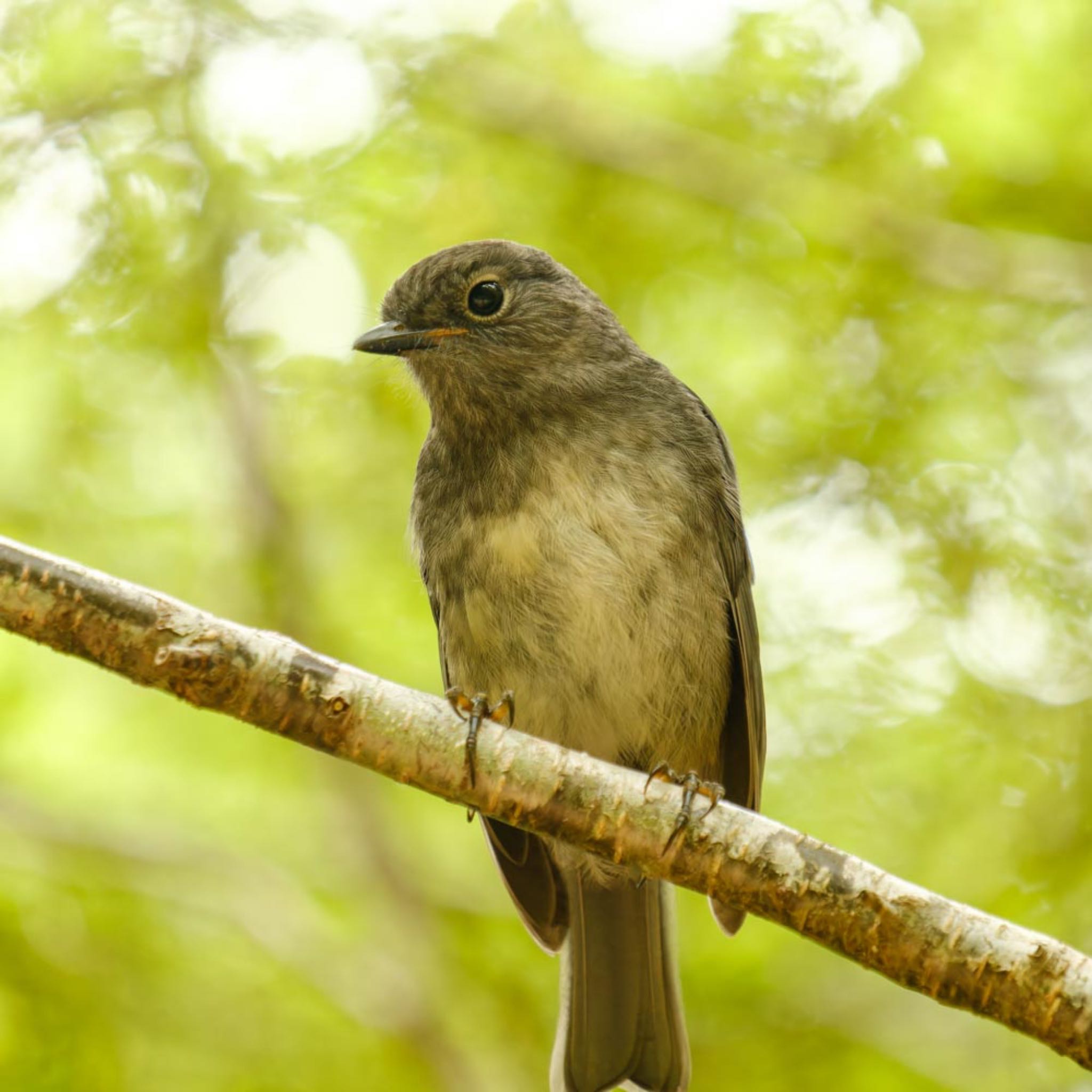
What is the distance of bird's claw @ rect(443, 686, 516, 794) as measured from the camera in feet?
11.4

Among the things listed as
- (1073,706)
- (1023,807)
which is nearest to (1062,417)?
(1073,706)

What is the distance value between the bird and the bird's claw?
0.02 meters

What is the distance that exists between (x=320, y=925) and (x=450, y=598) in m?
2.27

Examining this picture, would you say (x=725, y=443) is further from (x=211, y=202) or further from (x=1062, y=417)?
(x=211, y=202)

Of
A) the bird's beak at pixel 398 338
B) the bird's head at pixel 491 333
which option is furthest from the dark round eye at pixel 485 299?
the bird's beak at pixel 398 338

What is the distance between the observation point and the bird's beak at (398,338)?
4.98 meters

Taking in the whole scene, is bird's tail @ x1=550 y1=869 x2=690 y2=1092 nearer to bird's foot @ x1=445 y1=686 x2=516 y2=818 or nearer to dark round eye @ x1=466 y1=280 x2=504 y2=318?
bird's foot @ x1=445 y1=686 x2=516 y2=818

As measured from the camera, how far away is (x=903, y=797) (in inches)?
237

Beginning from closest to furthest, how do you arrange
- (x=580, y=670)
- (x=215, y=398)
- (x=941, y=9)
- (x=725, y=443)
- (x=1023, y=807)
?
(x=580, y=670) → (x=725, y=443) → (x=1023, y=807) → (x=941, y=9) → (x=215, y=398)

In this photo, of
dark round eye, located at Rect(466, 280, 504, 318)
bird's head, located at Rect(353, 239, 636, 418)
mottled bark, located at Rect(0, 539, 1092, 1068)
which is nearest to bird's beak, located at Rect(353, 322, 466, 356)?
bird's head, located at Rect(353, 239, 636, 418)

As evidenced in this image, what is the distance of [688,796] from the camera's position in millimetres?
3551

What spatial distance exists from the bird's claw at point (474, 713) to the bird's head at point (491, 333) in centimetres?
111

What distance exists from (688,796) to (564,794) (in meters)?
0.32

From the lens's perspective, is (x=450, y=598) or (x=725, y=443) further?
(x=725, y=443)
